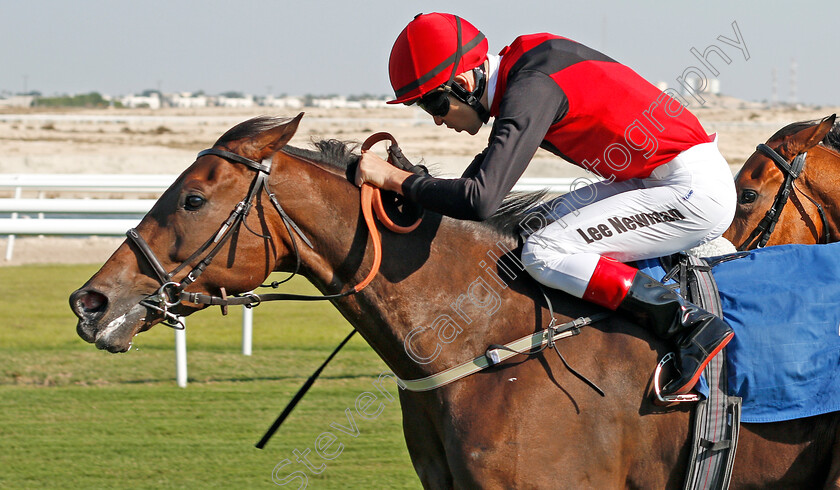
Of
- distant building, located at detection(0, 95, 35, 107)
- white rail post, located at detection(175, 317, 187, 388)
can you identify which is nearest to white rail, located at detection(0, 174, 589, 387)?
white rail post, located at detection(175, 317, 187, 388)

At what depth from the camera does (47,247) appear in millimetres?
12164

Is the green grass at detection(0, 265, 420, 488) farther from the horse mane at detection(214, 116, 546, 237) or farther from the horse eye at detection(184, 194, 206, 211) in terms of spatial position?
the horse eye at detection(184, 194, 206, 211)

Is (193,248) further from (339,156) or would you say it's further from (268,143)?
(339,156)

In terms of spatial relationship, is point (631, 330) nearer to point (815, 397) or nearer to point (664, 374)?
point (664, 374)

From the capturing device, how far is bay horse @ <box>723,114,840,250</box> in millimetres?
4082

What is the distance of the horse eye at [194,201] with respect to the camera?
2.62 meters

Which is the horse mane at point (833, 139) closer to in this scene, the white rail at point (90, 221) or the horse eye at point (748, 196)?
the horse eye at point (748, 196)

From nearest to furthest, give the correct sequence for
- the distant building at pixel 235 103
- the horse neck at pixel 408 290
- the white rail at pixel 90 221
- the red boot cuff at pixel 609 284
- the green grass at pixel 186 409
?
the red boot cuff at pixel 609 284 < the horse neck at pixel 408 290 < the green grass at pixel 186 409 < the white rail at pixel 90 221 < the distant building at pixel 235 103

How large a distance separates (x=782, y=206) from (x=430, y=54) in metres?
2.22

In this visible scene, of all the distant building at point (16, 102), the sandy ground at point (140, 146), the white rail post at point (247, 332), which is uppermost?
the white rail post at point (247, 332)

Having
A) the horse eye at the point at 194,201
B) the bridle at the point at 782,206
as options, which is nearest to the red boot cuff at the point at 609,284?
the horse eye at the point at 194,201

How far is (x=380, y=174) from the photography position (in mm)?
2701

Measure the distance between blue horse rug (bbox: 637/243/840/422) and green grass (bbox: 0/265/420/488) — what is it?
2165 mm

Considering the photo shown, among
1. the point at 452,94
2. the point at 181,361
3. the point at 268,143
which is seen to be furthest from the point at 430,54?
the point at 181,361
